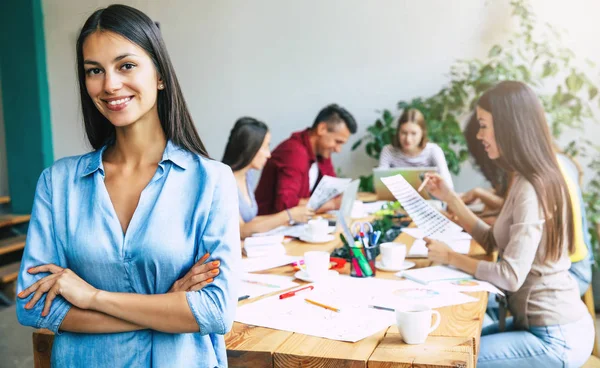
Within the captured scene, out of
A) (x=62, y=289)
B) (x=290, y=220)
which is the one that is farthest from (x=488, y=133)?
(x=62, y=289)

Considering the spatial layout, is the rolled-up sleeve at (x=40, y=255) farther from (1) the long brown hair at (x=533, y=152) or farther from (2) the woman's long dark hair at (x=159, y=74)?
(1) the long brown hair at (x=533, y=152)

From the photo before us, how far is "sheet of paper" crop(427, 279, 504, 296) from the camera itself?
181 cm

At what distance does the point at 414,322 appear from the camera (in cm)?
134

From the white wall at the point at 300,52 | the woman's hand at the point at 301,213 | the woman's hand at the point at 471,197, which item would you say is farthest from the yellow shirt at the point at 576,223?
the white wall at the point at 300,52

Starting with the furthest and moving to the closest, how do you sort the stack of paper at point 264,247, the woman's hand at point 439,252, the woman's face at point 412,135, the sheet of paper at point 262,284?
the woman's face at point 412,135, the stack of paper at point 264,247, the woman's hand at point 439,252, the sheet of paper at point 262,284

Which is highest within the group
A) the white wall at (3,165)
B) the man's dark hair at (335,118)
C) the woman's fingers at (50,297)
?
the man's dark hair at (335,118)

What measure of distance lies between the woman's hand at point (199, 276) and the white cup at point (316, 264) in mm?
751

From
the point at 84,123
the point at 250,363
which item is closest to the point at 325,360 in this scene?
the point at 250,363

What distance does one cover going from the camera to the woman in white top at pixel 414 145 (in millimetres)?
4328

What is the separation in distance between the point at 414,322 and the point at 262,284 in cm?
67

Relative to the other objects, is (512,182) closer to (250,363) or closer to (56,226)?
(250,363)

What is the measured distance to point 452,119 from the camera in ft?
15.4

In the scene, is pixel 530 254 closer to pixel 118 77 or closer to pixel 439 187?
pixel 439 187

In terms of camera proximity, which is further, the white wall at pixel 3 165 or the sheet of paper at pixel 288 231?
the white wall at pixel 3 165
